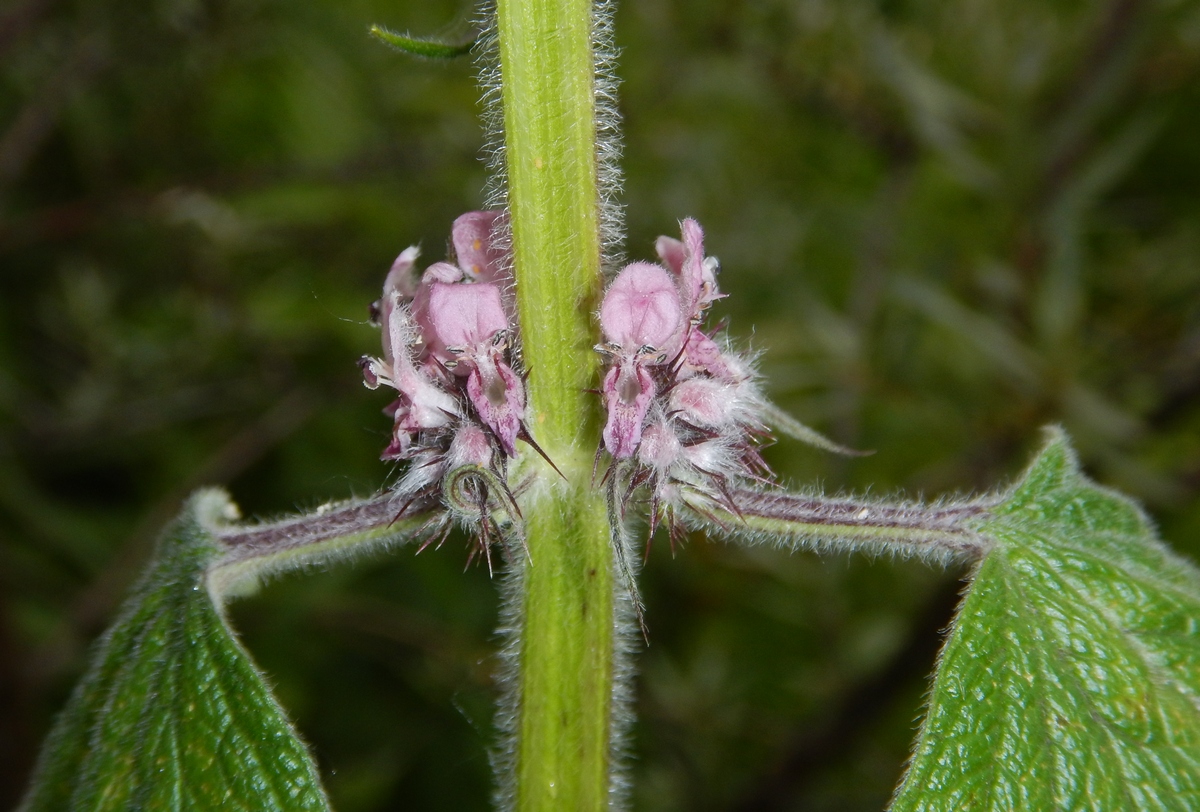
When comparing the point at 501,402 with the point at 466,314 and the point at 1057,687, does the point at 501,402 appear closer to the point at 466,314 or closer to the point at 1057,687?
the point at 466,314

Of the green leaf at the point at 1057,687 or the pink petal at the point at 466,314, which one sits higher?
the pink petal at the point at 466,314

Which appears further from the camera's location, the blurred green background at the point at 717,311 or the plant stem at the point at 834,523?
the blurred green background at the point at 717,311

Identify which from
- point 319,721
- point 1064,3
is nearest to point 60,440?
point 319,721

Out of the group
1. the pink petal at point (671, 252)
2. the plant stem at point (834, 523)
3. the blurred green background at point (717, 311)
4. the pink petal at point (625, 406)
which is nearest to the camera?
the pink petal at point (625, 406)

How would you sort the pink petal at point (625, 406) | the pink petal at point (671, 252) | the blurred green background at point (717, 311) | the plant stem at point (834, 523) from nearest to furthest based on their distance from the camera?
the pink petal at point (625, 406), the plant stem at point (834, 523), the pink petal at point (671, 252), the blurred green background at point (717, 311)

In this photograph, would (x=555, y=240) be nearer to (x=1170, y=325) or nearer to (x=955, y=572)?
(x=955, y=572)

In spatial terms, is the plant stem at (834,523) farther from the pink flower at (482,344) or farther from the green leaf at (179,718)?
the green leaf at (179,718)

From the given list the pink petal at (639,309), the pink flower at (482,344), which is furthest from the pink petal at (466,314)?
the pink petal at (639,309)

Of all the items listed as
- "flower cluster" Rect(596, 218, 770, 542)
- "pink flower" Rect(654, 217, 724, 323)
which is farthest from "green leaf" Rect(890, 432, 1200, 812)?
"pink flower" Rect(654, 217, 724, 323)

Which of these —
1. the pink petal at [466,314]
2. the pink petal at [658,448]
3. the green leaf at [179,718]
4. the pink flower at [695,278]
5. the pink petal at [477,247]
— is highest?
the pink petal at [477,247]
